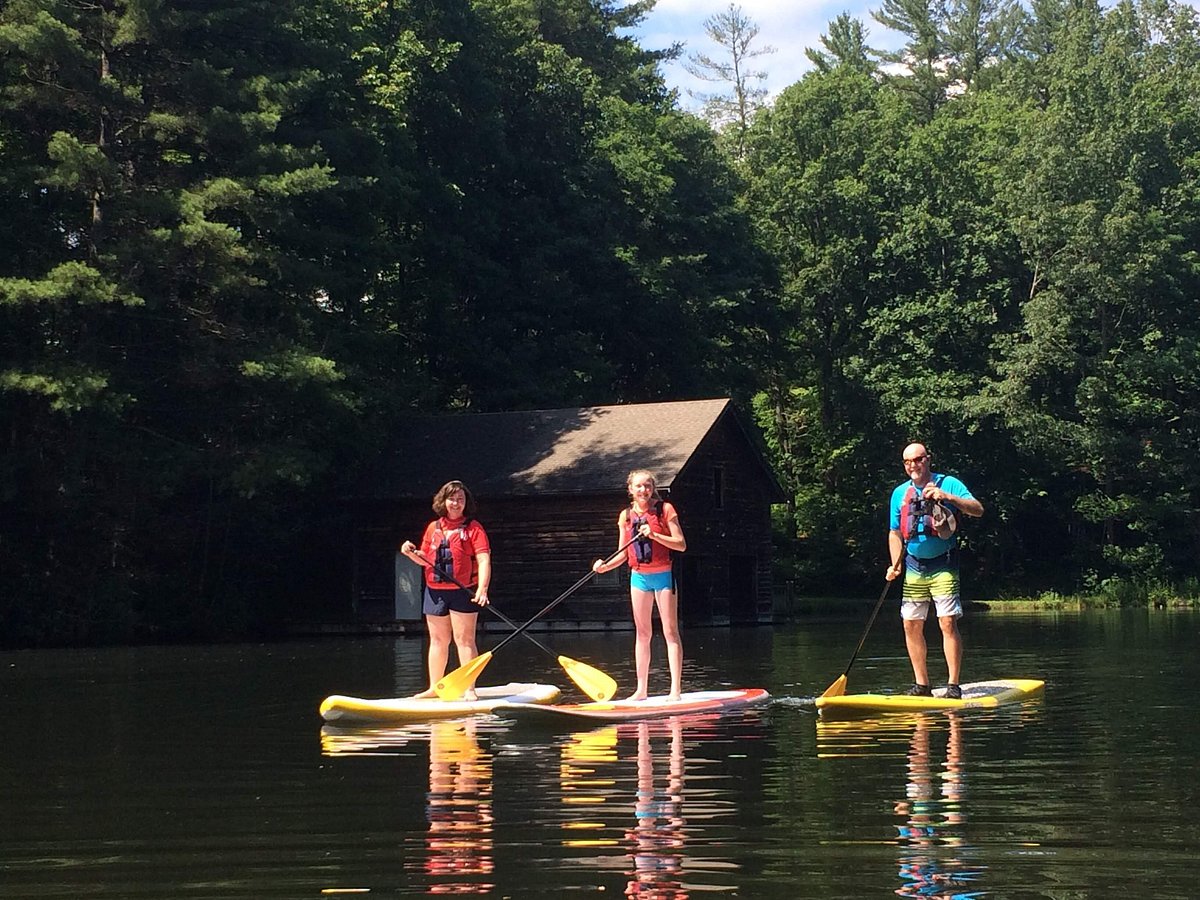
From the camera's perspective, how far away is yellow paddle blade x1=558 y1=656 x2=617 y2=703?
48.3 feet

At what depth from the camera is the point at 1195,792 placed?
9039 millimetres

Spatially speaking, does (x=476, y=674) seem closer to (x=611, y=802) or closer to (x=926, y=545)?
(x=926, y=545)

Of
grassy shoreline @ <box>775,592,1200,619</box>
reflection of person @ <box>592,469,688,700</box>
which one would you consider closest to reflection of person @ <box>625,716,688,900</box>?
reflection of person @ <box>592,469,688,700</box>

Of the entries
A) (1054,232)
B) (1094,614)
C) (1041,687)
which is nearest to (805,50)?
(1054,232)

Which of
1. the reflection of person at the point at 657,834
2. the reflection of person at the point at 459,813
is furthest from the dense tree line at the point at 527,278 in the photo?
the reflection of person at the point at 657,834

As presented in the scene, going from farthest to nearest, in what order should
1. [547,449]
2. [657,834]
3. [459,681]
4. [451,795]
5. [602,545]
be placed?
[547,449] → [602,545] → [459,681] → [451,795] → [657,834]

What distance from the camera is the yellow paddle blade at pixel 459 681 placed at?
14375 millimetres

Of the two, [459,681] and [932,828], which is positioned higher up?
[459,681]

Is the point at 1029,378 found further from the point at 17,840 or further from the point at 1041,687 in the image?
the point at 17,840

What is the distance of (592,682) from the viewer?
49.1 feet

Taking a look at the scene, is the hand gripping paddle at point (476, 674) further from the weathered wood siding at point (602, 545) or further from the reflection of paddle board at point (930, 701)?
the weathered wood siding at point (602, 545)

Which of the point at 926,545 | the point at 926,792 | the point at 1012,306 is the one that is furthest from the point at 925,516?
the point at 1012,306

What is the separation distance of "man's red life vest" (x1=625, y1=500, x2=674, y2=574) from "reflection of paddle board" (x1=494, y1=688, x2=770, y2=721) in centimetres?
107

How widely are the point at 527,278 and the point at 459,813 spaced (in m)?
42.0
